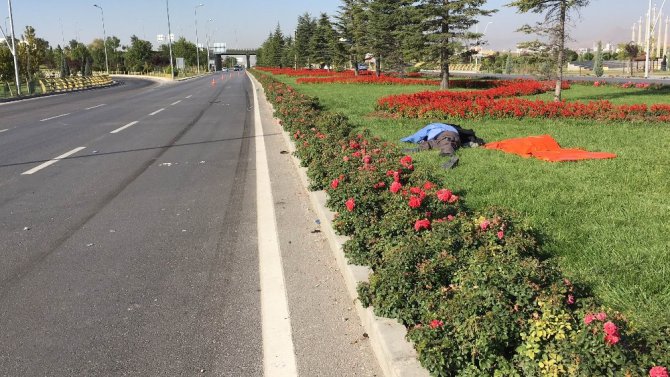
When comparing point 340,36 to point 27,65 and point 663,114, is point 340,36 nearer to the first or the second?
point 27,65

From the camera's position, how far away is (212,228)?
5.64m

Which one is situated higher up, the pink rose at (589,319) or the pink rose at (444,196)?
the pink rose at (444,196)

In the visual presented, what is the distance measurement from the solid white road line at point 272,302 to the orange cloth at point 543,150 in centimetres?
417

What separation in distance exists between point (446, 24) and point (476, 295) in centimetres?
2641

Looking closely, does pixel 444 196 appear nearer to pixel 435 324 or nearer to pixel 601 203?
pixel 601 203

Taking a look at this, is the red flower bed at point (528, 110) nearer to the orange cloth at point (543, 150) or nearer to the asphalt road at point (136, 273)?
the orange cloth at point (543, 150)

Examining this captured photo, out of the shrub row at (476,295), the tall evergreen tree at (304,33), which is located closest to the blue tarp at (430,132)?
the shrub row at (476,295)

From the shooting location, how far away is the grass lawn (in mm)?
3633

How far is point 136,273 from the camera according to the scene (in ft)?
14.5

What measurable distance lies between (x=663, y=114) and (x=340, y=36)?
1637 inches

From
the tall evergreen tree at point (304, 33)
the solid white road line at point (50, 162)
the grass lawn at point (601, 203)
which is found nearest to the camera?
the grass lawn at point (601, 203)

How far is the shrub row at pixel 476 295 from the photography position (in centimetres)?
245

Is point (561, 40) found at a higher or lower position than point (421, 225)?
higher

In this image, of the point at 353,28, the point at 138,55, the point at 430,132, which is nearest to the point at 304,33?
the point at 353,28
